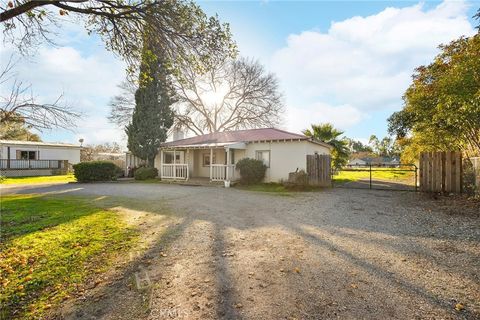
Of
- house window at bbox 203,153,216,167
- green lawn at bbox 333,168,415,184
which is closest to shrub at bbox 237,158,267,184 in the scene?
house window at bbox 203,153,216,167

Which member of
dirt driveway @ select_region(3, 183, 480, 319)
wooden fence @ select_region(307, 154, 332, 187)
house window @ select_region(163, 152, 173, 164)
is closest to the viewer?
dirt driveway @ select_region(3, 183, 480, 319)

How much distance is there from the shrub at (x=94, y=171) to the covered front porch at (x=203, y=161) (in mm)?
3954

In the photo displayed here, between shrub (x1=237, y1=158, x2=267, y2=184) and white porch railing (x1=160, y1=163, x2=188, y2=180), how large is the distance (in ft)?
16.0

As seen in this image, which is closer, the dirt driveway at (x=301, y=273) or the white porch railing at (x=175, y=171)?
the dirt driveway at (x=301, y=273)

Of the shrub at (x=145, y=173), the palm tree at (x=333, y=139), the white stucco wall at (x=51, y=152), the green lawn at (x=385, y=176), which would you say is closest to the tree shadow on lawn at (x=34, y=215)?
the shrub at (x=145, y=173)

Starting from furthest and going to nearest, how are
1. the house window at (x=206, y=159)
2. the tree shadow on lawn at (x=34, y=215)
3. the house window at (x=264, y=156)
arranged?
1. the house window at (x=206, y=159)
2. the house window at (x=264, y=156)
3. the tree shadow on lawn at (x=34, y=215)

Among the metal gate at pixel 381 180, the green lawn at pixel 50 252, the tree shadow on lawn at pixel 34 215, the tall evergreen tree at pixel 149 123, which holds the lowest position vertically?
the green lawn at pixel 50 252

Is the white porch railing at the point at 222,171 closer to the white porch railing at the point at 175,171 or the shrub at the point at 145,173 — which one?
the white porch railing at the point at 175,171

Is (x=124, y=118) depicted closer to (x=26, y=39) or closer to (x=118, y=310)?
(x=26, y=39)

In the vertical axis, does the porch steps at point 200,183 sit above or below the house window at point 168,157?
below

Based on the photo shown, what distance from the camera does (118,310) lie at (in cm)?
291

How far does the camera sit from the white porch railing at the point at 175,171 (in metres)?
19.0

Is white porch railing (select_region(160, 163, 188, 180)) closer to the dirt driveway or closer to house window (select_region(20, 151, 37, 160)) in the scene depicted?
the dirt driveway

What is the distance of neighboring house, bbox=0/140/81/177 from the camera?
24.3 m
